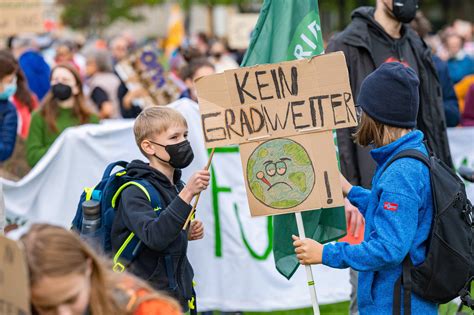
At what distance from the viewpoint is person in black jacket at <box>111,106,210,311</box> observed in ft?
14.7

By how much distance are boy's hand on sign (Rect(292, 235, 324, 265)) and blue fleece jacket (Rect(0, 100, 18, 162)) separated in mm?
3964

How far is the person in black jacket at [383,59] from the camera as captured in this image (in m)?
5.64

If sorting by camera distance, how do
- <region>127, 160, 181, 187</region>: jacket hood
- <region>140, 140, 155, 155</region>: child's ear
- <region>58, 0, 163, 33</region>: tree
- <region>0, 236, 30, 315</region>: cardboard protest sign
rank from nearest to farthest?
<region>0, 236, 30, 315</region>: cardboard protest sign → <region>127, 160, 181, 187</region>: jacket hood → <region>140, 140, 155, 155</region>: child's ear → <region>58, 0, 163, 33</region>: tree

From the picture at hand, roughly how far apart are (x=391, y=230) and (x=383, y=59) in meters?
2.00

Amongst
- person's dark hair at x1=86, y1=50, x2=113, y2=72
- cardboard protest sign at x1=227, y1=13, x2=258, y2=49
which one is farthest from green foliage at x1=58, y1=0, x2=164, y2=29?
person's dark hair at x1=86, y1=50, x2=113, y2=72

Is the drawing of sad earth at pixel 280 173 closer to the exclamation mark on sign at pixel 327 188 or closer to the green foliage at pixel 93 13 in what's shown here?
the exclamation mark on sign at pixel 327 188

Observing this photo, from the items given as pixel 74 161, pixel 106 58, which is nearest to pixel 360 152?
pixel 74 161

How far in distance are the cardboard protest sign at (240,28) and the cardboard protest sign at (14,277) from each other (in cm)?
1630

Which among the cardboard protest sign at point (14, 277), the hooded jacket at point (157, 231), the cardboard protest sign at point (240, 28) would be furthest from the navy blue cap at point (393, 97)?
the cardboard protest sign at point (240, 28)

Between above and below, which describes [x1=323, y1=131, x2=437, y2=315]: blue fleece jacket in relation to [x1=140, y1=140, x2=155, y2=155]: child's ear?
below

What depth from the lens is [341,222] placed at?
5.08 metres

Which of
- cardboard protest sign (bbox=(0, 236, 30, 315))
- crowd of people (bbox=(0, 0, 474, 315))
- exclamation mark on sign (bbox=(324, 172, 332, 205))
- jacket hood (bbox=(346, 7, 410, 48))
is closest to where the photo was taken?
cardboard protest sign (bbox=(0, 236, 30, 315))

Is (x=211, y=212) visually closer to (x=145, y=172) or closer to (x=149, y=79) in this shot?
(x=145, y=172)

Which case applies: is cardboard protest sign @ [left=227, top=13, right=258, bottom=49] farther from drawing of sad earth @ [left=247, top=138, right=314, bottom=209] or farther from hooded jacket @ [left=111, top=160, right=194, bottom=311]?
drawing of sad earth @ [left=247, top=138, right=314, bottom=209]
